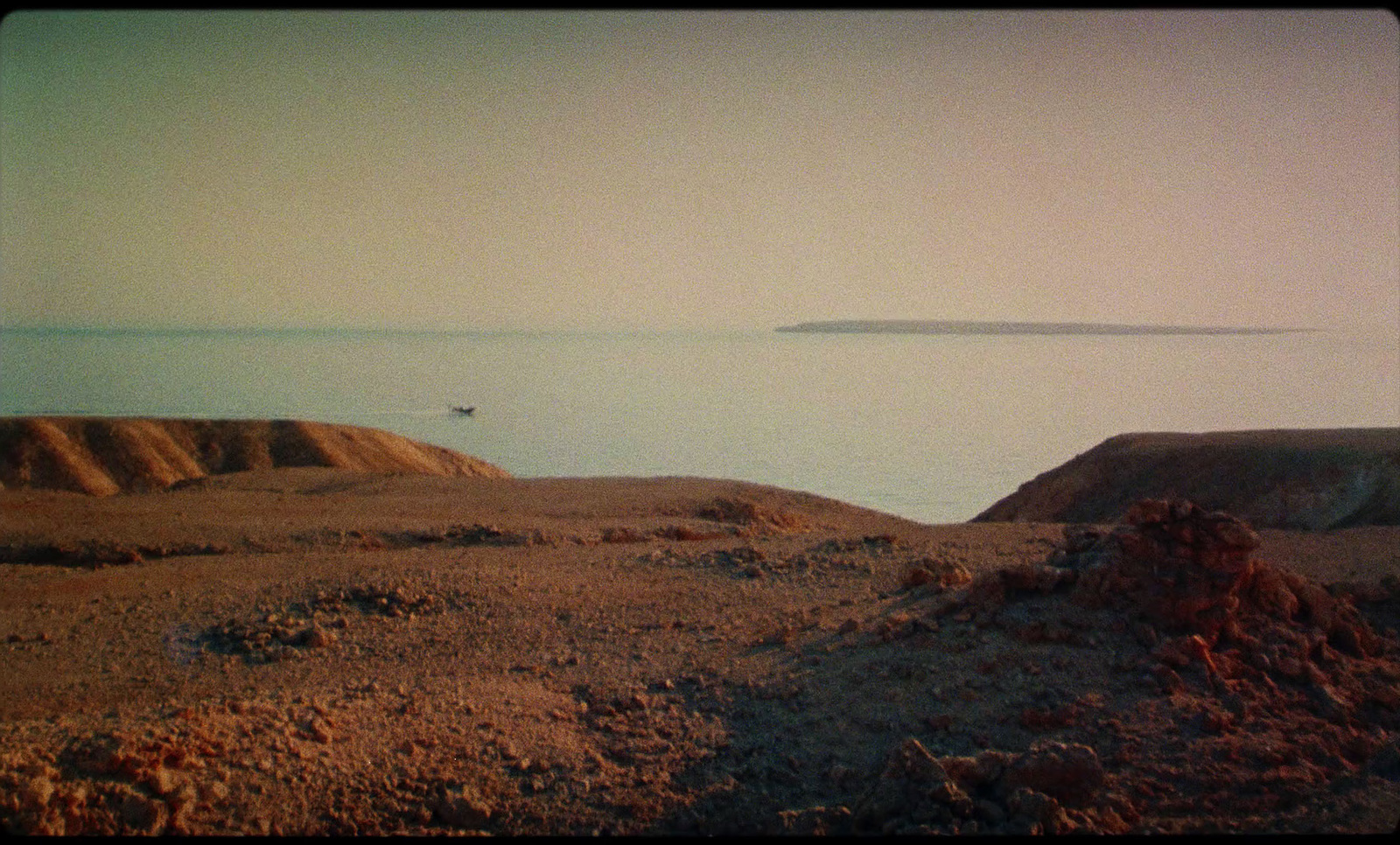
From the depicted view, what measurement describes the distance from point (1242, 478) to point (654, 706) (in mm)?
16052

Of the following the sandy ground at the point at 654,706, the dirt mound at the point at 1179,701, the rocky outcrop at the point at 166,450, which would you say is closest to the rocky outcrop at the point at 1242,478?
the sandy ground at the point at 654,706

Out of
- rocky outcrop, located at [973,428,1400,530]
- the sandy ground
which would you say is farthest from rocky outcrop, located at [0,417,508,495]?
the sandy ground

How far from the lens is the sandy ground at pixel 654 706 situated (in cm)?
589

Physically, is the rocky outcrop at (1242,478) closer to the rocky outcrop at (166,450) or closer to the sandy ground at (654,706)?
the sandy ground at (654,706)

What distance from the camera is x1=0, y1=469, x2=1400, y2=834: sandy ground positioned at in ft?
19.3

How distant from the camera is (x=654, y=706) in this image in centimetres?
746

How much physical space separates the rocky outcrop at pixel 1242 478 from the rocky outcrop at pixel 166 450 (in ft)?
60.2

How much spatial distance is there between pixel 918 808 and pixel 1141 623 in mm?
2911

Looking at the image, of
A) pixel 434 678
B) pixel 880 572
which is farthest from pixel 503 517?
pixel 434 678

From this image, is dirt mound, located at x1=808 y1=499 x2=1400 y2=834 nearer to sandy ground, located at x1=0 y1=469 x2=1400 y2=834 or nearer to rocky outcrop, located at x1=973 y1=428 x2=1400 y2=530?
sandy ground, located at x1=0 y1=469 x2=1400 y2=834

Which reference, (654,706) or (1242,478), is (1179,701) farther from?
(1242,478)

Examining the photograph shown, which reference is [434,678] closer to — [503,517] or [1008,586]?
[1008,586]

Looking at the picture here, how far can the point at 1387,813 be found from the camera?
20.1 ft

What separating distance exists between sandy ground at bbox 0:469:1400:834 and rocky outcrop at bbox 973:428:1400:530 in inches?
248
